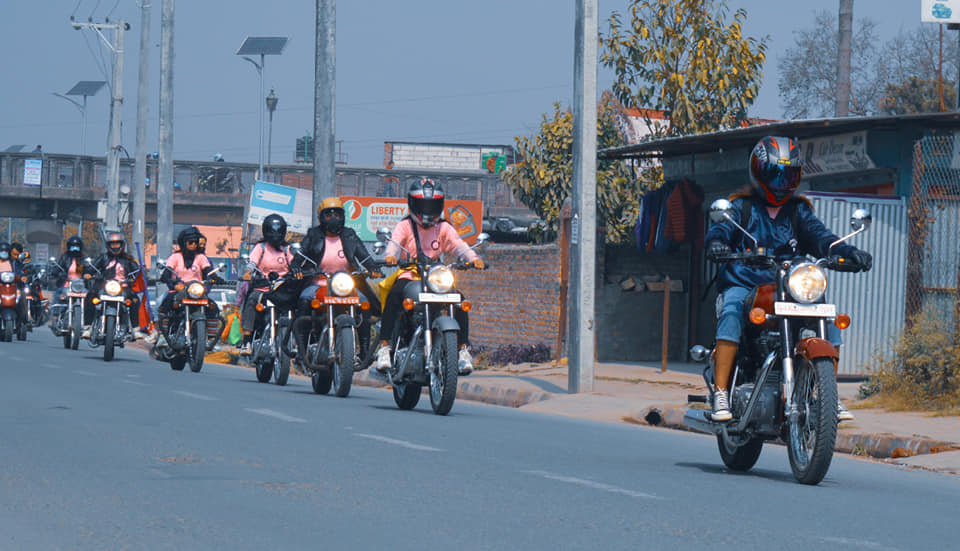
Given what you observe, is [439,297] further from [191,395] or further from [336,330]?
[191,395]

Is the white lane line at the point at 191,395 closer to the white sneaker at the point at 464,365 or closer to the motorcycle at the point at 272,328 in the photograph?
the motorcycle at the point at 272,328

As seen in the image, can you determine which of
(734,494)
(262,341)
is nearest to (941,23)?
(262,341)

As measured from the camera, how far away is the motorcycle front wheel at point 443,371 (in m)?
11.4

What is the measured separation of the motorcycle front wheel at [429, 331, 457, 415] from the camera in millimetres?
11398

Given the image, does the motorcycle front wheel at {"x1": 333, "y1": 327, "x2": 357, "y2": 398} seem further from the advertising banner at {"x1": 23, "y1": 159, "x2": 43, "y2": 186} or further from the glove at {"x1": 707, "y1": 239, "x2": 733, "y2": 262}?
the advertising banner at {"x1": 23, "y1": 159, "x2": 43, "y2": 186}

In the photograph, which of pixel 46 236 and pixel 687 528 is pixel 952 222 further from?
pixel 46 236

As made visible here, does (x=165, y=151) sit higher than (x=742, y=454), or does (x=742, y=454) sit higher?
(x=165, y=151)

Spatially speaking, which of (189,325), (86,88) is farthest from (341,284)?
(86,88)

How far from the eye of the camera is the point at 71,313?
81.5 feet

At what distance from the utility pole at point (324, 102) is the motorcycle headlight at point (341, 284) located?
7.60m

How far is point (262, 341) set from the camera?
55.0 feet

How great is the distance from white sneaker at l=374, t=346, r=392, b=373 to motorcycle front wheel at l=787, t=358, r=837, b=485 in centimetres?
496

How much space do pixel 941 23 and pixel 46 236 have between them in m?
69.6

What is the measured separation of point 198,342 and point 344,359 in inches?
231
